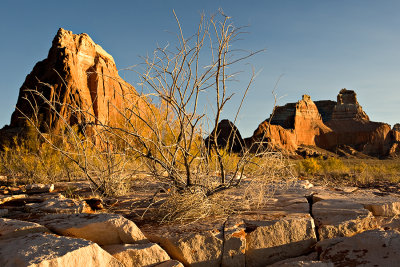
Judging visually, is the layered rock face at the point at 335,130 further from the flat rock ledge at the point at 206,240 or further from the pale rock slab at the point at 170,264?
the pale rock slab at the point at 170,264

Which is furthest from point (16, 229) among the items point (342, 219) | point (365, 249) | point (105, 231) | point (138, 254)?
point (342, 219)

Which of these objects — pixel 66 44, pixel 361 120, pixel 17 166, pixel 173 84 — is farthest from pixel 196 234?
pixel 361 120

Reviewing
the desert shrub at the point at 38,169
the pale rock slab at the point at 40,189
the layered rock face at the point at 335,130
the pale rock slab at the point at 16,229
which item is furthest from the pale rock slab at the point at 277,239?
the layered rock face at the point at 335,130

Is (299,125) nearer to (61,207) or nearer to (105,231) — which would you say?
(61,207)

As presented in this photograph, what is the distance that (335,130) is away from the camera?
68.9 m

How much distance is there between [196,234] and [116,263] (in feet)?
2.55

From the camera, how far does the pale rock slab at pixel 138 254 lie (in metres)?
2.55

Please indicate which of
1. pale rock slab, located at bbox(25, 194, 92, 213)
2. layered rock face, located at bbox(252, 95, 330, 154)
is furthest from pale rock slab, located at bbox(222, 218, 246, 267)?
layered rock face, located at bbox(252, 95, 330, 154)

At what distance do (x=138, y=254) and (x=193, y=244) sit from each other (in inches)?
20.2

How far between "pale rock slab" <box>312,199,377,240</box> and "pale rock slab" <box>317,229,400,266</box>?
347 millimetres

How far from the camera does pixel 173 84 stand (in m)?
3.52

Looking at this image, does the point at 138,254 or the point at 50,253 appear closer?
the point at 50,253

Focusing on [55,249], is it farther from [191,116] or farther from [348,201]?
[348,201]

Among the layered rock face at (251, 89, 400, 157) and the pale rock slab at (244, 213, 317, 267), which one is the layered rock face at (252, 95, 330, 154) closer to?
the layered rock face at (251, 89, 400, 157)
